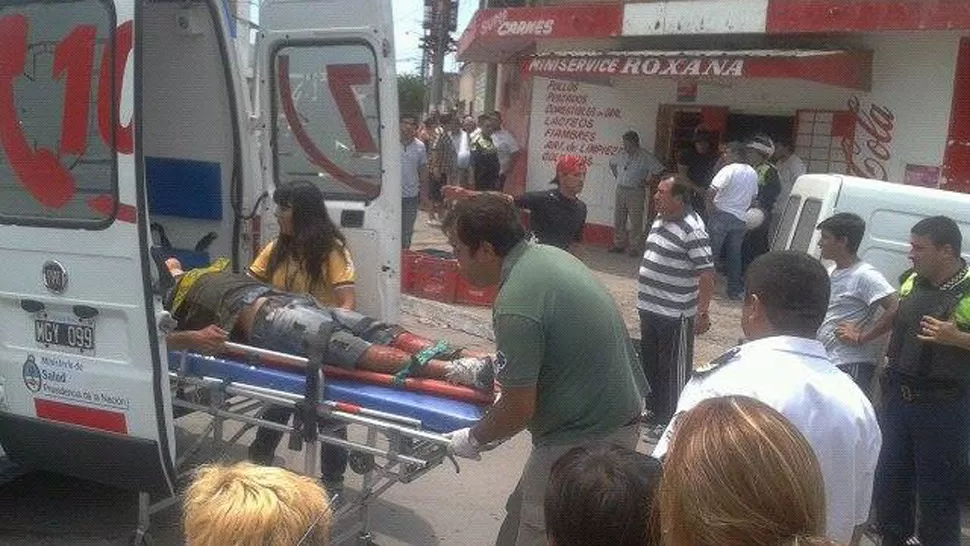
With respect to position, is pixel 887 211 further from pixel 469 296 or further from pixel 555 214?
pixel 469 296

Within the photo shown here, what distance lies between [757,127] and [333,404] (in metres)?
9.43

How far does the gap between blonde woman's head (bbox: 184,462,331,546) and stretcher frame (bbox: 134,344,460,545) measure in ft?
5.08

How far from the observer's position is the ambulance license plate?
377 cm

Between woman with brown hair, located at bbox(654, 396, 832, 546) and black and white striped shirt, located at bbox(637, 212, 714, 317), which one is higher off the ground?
woman with brown hair, located at bbox(654, 396, 832, 546)

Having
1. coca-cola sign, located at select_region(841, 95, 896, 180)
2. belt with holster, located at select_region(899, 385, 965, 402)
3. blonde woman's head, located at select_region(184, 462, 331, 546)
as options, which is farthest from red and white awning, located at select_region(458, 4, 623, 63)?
blonde woman's head, located at select_region(184, 462, 331, 546)

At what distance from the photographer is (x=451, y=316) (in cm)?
895

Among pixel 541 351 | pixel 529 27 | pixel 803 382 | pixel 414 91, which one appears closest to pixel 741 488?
pixel 803 382

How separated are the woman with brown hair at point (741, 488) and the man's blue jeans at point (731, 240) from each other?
27.9 ft

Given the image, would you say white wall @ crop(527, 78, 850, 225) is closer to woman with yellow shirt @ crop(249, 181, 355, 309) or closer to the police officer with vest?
the police officer with vest

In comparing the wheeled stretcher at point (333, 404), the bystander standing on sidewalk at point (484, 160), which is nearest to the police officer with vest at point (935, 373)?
the wheeled stretcher at point (333, 404)

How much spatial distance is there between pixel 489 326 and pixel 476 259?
214 inches

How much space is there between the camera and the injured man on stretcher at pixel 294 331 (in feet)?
12.8

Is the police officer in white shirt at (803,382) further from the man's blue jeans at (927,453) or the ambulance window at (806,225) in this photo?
the ambulance window at (806,225)

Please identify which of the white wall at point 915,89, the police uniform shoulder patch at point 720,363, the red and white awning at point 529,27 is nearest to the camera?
the police uniform shoulder patch at point 720,363
